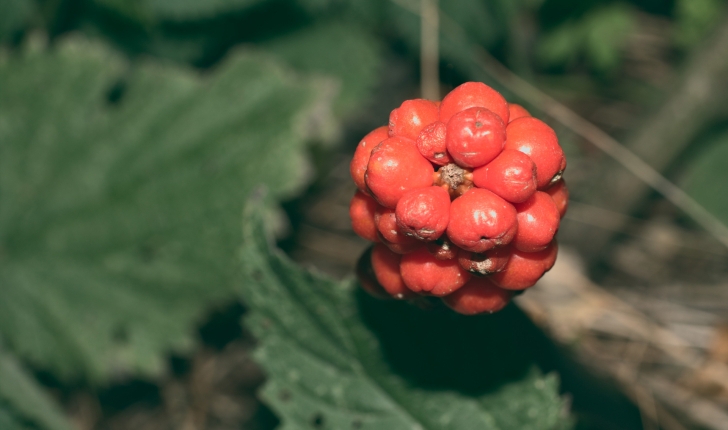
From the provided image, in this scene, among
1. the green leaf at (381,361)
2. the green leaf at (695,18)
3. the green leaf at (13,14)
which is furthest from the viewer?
the green leaf at (695,18)

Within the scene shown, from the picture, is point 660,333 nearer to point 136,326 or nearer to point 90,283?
point 136,326

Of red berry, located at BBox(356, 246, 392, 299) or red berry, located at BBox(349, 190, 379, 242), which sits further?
red berry, located at BBox(356, 246, 392, 299)

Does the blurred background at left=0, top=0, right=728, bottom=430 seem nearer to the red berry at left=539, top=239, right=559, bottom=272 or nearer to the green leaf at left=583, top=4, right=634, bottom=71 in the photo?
the green leaf at left=583, top=4, right=634, bottom=71

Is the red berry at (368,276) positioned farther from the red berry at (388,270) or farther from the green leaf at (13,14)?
the green leaf at (13,14)

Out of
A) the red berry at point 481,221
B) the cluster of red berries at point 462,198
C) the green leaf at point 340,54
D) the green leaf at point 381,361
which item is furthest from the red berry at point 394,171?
the green leaf at point 340,54

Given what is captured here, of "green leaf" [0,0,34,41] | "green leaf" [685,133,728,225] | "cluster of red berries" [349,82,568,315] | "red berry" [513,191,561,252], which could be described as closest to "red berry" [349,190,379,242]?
"cluster of red berries" [349,82,568,315]

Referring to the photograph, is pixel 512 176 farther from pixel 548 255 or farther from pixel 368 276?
pixel 368 276
